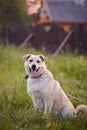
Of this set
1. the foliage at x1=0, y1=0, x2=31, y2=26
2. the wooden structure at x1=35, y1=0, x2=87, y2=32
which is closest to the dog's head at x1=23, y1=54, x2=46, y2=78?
the wooden structure at x1=35, y1=0, x2=87, y2=32

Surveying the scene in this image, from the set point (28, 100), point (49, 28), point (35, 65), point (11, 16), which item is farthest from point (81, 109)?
point (11, 16)

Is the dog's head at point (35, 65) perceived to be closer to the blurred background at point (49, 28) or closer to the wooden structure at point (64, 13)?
the blurred background at point (49, 28)

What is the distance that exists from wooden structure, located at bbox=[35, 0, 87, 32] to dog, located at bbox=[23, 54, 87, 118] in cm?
2022

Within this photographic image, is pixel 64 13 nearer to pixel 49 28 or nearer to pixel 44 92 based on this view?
pixel 49 28

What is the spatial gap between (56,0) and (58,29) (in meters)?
11.5

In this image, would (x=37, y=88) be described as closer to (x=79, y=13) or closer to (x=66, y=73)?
(x=66, y=73)

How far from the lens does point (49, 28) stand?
68.1ft

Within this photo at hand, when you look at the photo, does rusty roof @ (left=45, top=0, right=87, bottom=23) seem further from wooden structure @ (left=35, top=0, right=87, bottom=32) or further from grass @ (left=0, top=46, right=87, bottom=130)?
grass @ (left=0, top=46, right=87, bottom=130)

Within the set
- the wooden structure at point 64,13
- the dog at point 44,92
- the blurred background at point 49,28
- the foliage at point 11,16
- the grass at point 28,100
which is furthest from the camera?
the foliage at point 11,16

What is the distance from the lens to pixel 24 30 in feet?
71.1

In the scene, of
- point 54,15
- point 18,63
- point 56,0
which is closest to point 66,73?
point 18,63

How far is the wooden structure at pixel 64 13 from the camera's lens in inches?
1085

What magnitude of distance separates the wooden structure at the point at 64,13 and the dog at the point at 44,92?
2022cm

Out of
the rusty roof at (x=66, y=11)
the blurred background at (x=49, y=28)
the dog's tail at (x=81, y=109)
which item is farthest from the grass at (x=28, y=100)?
the rusty roof at (x=66, y=11)
